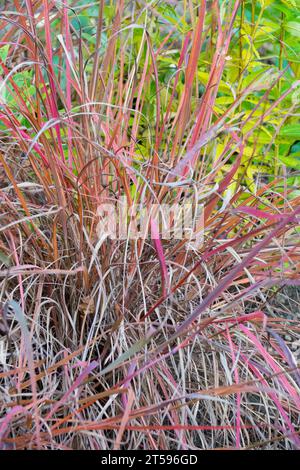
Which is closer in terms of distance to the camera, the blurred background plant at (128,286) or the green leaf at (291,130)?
the blurred background plant at (128,286)

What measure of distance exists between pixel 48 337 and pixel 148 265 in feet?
0.76

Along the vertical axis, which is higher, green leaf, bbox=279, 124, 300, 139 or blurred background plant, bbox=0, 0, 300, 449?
green leaf, bbox=279, 124, 300, 139

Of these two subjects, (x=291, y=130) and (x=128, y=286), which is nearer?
(x=128, y=286)

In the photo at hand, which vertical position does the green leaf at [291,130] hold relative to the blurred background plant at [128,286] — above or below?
above

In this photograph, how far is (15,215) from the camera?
122cm

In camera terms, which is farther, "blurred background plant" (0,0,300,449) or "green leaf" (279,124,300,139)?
"green leaf" (279,124,300,139)

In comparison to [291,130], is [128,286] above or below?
below

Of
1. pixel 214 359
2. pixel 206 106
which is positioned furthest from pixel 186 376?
pixel 206 106
